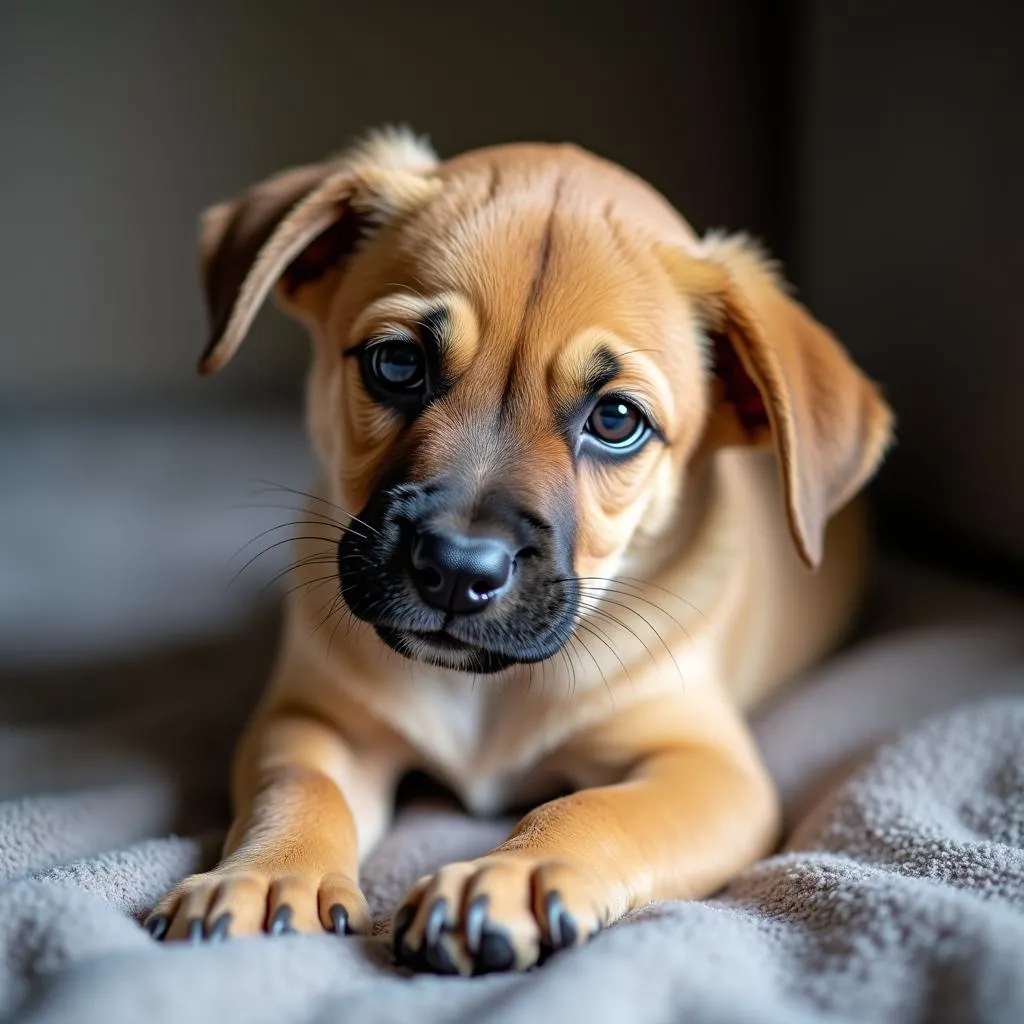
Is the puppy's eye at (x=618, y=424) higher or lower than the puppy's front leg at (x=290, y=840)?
higher

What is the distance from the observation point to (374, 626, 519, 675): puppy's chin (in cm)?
181

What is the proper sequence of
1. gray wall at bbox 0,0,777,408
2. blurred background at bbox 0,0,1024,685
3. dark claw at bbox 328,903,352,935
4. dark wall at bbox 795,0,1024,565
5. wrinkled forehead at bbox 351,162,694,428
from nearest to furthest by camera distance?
dark claw at bbox 328,903,352,935
wrinkled forehead at bbox 351,162,694,428
dark wall at bbox 795,0,1024,565
blurred background at bbox 0,0,1024,685
gray wall at bbox 0,0,777,408

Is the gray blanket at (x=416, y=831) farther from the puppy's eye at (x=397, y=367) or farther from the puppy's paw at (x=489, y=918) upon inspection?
the puppy's eye at (x=397, y=367)

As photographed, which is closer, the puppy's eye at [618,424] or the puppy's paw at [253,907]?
the puppy's paw at [253,907]

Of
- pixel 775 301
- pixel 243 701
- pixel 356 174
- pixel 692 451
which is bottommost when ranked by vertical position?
pixel 243 701

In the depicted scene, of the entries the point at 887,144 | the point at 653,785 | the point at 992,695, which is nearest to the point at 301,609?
the point at 653,785

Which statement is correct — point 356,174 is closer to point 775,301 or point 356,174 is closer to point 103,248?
point 775,301

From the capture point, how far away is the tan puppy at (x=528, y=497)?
5.81 ft

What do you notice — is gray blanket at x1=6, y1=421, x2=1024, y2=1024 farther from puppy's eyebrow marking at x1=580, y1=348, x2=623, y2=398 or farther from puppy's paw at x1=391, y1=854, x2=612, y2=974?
puppy's eyebrow marking at x1=580, y1=348, x2=623, y2=398

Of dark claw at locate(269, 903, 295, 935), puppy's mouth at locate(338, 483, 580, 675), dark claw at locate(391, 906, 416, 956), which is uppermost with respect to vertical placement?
puppy's mouth at locate(338, 483, 580, 675)

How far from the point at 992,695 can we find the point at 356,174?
1.64 m

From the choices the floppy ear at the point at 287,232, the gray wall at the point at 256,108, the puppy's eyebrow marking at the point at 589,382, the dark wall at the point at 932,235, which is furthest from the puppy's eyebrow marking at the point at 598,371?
the gray wall at the point at 256,108

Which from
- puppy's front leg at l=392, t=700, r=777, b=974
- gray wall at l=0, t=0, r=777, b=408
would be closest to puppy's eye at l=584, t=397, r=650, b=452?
puppy's front leg at l=392, t=700, r=777, b=974

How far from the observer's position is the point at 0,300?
4941mm
